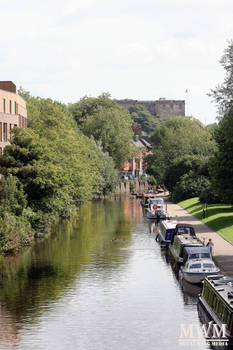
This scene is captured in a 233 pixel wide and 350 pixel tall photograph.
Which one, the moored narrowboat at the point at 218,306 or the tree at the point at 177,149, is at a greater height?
the tree at the point at 177,149

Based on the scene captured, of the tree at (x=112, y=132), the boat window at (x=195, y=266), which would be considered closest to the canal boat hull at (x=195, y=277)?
the boat window at (x=195, y=266)

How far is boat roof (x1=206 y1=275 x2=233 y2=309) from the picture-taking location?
Answer: 3483cm

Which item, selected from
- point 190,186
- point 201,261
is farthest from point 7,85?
point 201,261

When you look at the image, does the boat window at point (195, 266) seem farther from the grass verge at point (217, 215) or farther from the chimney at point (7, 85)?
the chimney at point (7, 85)

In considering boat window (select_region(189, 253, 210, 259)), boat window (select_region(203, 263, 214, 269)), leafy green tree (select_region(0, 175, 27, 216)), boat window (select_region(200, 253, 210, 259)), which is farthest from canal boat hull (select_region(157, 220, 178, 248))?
boat window (select_region(203, 263, 214, 269))

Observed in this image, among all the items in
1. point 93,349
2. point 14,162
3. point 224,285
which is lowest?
point 93,349

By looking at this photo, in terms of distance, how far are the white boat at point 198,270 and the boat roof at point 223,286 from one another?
6.33 m

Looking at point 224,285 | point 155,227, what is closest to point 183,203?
point 155,227

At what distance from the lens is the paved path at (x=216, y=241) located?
5224 centimetres

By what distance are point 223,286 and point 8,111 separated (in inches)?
2265

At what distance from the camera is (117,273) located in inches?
2100

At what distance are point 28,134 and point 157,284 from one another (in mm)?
27571

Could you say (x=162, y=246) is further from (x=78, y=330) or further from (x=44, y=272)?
(x=78, y=330)

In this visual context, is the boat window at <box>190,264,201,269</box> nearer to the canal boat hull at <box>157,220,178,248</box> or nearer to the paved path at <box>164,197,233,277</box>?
the paved path at <box>164,197,233,277</box>
